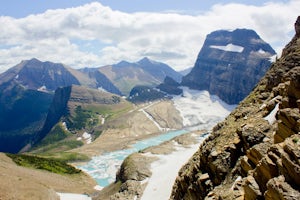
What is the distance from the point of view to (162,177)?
92062 millimetres

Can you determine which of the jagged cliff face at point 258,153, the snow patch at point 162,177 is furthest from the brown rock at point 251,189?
the snow patch at point 162,177

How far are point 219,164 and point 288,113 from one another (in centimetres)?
1221

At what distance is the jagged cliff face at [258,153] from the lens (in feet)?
77.8

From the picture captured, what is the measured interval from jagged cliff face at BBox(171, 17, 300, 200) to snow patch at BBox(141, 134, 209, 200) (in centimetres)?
2696

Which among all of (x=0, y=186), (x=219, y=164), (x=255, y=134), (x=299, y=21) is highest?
(x=299, y=21)

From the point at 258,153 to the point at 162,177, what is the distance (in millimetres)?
62887

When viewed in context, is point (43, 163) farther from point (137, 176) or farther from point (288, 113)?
point (288, 113)

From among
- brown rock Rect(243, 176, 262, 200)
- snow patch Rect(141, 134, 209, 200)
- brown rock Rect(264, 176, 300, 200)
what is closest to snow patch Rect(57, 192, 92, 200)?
snow patch Rect(141, 134, 209, 200)

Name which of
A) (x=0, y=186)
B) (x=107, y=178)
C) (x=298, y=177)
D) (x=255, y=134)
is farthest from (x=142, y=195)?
(x=107, y=178)

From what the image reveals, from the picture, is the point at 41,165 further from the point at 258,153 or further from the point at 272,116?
the point at 258,153

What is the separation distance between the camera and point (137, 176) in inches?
3748

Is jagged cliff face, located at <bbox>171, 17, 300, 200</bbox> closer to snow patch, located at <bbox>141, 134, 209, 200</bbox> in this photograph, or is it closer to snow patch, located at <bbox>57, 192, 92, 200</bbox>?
snow patch, located at <bbox>141, 134, 209, 200</bbox>

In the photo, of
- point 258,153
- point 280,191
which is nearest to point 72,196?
point 258,153

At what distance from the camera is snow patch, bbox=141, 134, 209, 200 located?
266 feet
